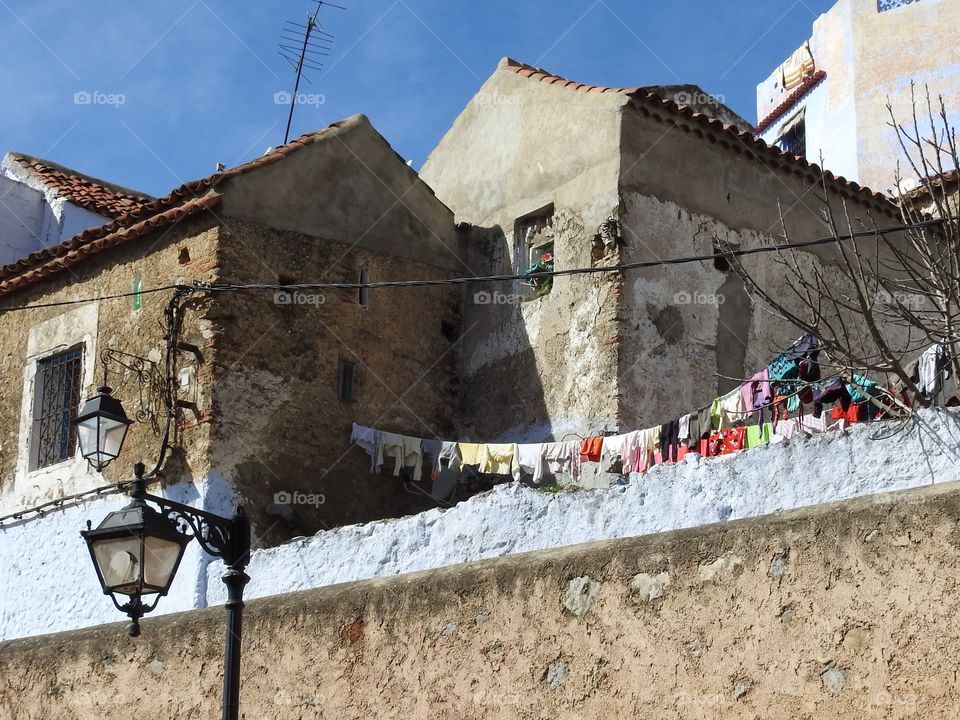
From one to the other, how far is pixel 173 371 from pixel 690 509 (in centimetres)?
634

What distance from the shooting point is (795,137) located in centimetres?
2683

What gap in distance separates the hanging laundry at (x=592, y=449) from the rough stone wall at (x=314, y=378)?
8.10 feet

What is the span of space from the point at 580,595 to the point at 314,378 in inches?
250

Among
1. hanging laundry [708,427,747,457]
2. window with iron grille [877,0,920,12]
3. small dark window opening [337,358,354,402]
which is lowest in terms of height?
hanging laundry [708,427,747,457]

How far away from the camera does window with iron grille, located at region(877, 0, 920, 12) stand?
24.4m

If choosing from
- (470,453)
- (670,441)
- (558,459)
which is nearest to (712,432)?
(670,441)

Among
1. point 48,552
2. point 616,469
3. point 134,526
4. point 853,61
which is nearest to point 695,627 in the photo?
point 134,526

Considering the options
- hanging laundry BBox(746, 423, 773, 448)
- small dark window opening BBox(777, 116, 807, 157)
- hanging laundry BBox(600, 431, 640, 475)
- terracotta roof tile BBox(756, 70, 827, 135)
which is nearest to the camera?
hanging laundry BBox(746, 423, 773, 448)

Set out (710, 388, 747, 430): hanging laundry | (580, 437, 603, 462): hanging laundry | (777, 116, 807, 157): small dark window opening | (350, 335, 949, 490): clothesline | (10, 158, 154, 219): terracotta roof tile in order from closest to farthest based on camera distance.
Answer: (350, 335, 949, 490): clothesline, (710, 388, 747, 430): hanging laundry, (580, 437, 603, 462): hanging laundry, (10, 158, 154, 219): terracotta roof tile, (777, 116, 807, 157): small dark window opening

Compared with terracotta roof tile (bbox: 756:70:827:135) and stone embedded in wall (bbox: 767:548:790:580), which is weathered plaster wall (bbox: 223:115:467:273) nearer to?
stone embedded in wall (bbox: 767:548:790:580)

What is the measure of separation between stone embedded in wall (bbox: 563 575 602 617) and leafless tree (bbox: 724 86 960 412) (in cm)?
210

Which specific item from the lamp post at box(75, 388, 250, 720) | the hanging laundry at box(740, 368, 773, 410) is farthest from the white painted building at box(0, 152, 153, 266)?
the lamp post at box(75, 388, 250, 720)

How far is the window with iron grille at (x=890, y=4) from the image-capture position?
2438cm

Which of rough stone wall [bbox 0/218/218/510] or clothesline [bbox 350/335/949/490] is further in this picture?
rough stone wall [bbox 0/218/218/510]
